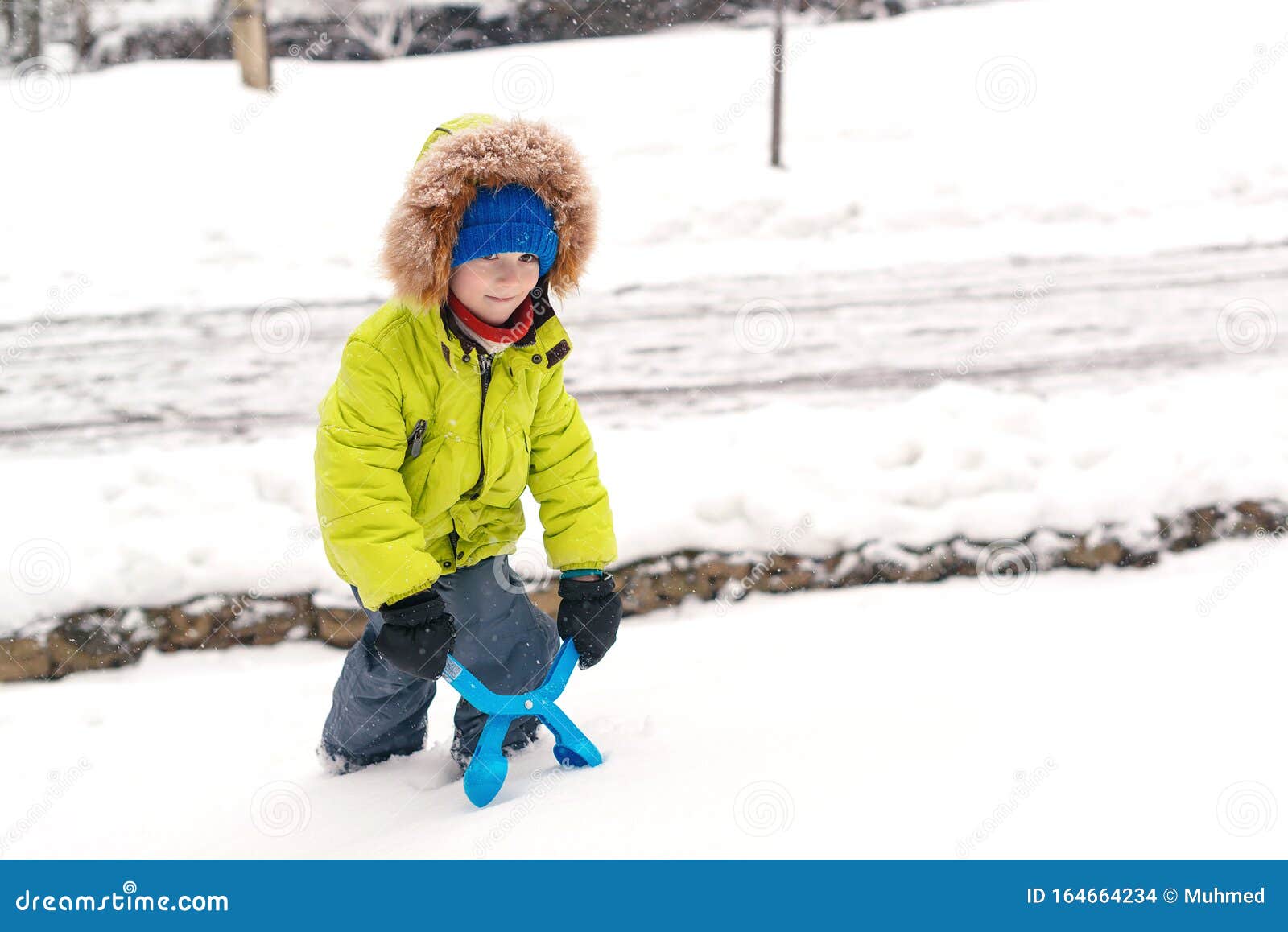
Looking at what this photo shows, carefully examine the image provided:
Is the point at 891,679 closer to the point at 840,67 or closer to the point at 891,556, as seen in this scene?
the point at 891,556

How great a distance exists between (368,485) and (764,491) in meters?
1.51

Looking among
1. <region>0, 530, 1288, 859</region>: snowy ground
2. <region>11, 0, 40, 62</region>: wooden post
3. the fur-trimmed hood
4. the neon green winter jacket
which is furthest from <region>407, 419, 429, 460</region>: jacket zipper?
<region>11, 0, 40, 62</region>: wooden post

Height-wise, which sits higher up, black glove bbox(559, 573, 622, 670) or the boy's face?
the boy's face

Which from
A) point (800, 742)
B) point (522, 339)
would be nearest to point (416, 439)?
point (522, 339)

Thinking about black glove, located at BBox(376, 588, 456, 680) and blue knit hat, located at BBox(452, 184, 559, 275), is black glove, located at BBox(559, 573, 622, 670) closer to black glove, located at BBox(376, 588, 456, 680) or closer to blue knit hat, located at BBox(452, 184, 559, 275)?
black glove, located at BBox(376, 588, 456, 680)

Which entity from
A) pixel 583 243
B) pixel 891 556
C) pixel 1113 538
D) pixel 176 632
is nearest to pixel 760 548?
pixel 891 556

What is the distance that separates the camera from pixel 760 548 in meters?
3.19

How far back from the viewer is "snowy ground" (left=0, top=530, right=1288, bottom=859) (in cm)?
189

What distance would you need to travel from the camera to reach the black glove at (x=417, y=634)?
205cm

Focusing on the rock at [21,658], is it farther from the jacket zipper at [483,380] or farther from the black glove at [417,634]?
the jacket zipper at [483,380]

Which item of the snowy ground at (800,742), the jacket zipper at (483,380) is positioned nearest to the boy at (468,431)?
the jacket zipper at (483,380)

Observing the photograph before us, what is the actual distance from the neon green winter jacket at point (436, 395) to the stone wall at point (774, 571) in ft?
2.85

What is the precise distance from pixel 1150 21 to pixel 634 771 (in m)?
12.6

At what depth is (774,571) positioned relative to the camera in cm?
316
